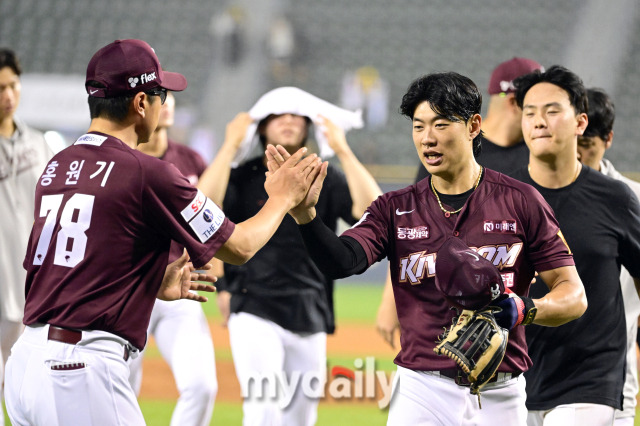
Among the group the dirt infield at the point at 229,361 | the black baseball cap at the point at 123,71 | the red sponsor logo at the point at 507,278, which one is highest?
the black baseball cap at the point at 123,71

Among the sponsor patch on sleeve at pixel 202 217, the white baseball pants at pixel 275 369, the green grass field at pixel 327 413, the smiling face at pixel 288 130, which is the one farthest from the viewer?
the green grass field at pixel 327 413

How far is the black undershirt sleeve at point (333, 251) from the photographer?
11.6 ft

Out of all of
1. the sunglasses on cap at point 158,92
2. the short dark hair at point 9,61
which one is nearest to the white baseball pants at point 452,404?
the sunglasses on cap at point 158,92

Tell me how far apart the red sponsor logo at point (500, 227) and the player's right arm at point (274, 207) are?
0.73m

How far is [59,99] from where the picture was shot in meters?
21.8

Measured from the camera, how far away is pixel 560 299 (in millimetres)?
3443

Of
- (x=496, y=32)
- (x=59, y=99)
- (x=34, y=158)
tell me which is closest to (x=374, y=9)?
(x=496, y=32)

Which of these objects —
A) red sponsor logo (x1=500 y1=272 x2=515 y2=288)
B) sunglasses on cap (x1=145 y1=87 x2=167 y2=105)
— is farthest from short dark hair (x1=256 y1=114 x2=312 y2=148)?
red sponsor logo (x1=500 y1=272 x2=515 y2=288)

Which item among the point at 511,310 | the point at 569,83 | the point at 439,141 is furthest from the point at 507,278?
the point at 569,83

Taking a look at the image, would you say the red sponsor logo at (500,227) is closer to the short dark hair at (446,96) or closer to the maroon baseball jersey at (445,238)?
the maroon baseball jersey at (445,238)

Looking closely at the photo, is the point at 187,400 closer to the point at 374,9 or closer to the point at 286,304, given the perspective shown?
the point at 286,304

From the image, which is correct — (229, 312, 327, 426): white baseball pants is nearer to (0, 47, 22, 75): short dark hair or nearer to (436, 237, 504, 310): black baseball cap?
(436, 237, 504, 310): black baseball cap

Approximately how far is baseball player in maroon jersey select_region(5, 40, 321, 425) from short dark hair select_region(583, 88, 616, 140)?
9.14ft

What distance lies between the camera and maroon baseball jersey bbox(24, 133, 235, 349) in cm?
321
